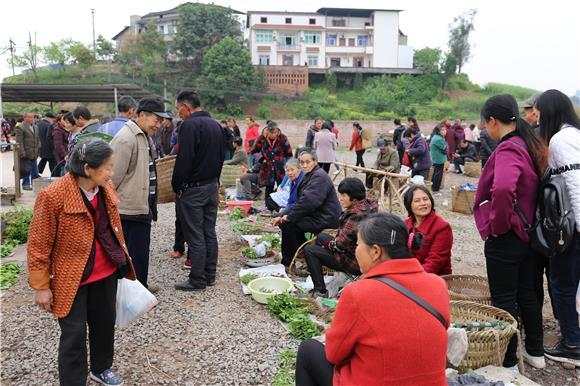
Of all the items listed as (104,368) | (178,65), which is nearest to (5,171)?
(104,368)

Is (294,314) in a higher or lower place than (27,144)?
lower

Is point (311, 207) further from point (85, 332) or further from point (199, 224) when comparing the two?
point (85, 332)

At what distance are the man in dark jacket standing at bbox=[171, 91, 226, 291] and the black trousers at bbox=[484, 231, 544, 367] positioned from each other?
2740mm

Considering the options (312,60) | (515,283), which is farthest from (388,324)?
(312,60)

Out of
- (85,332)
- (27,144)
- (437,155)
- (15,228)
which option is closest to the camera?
(85,332)

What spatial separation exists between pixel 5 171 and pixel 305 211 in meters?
12.4

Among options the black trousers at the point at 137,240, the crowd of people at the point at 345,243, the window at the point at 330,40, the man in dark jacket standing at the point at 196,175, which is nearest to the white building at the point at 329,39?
the window at the point at 330,40

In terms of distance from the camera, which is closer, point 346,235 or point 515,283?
point 515,283

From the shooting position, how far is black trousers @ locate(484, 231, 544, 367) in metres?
3.49

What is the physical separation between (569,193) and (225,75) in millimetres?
39626

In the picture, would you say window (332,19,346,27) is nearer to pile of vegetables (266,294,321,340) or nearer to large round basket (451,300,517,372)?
pile of vegetables (266,294,321,340)

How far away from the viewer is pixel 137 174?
14.0 ft

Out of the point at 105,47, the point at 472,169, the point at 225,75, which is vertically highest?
the point at 105,47

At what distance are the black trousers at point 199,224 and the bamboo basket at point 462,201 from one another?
5.98 m
